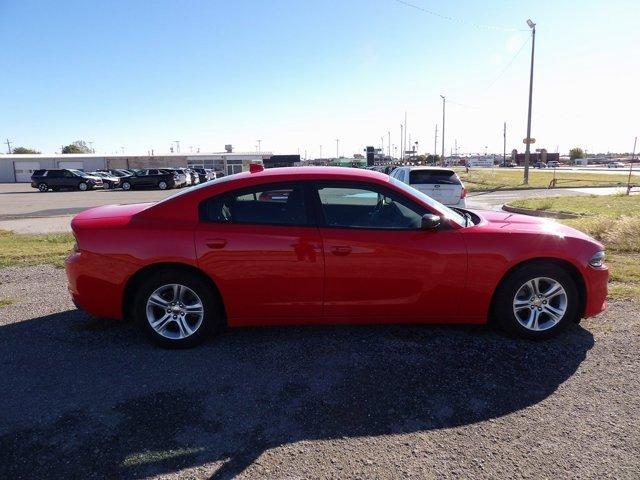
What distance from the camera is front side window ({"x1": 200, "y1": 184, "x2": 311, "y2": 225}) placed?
12.7 ft

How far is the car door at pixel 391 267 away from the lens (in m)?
3.74

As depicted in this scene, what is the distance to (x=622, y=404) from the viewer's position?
2990 millimetres

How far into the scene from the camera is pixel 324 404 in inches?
119

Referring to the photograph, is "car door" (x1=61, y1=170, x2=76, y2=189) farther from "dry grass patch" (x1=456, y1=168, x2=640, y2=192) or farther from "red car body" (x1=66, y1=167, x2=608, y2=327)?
"red car body" (x1=66, y1=167, x2=608, y2=327)

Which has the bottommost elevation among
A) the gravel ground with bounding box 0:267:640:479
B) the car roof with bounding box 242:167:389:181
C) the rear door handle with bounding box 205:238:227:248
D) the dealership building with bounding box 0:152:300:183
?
the gravel ground with bounding box 0:267:640:479

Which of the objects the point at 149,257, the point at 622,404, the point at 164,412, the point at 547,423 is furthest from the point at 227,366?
the point at 622,404

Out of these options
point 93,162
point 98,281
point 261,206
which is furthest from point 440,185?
point 93,162

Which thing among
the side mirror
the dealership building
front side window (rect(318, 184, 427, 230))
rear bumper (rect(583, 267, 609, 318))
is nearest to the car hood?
rear bumper (rect(583, 267, 609, 318))

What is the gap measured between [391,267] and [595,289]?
1863 mm

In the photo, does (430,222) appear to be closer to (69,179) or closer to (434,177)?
(434,177)

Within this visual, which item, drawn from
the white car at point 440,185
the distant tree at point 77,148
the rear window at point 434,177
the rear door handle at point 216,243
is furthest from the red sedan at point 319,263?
the distant tree at point 77,148

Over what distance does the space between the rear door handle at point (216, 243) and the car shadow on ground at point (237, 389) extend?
0.92 meters

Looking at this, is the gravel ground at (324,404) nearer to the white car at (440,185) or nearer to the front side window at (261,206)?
the front side window at (261,206)

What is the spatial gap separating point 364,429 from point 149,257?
2256 millimetres
